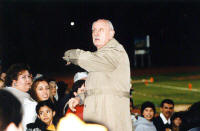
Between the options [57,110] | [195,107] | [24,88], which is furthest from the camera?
[57,110]

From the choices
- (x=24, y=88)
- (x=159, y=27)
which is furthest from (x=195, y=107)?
(x=159, y=27)

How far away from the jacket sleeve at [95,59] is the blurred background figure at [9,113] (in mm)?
1596

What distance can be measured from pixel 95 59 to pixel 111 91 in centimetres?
41

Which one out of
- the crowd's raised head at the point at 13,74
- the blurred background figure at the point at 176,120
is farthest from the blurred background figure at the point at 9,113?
the blurred background figure at the point at 176,120

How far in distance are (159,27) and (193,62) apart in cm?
730

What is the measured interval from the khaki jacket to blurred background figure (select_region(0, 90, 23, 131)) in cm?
169

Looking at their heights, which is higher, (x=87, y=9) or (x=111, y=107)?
(x=87, y=9)

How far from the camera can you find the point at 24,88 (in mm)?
4172

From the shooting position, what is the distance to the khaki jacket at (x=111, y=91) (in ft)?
10.1

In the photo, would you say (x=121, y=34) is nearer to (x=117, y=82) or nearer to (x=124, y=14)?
(x=124, y=14)

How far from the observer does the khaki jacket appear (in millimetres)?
3088

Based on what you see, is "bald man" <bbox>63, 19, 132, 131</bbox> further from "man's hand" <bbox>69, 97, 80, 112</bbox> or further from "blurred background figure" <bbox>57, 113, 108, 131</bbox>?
"blurred background figure" <bbox>57, 113, 108, 131</bbox>

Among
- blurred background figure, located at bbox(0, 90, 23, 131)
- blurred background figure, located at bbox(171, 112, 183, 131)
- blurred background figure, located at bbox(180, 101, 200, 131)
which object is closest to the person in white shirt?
blurred background figure, located at bbox(171, 112, 183, 131)

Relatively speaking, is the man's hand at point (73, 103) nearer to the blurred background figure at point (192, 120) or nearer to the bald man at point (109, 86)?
the bald man at point (109, 86)
